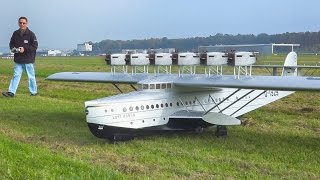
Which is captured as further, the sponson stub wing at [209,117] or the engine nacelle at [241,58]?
the sponson stub wing at [209,117]

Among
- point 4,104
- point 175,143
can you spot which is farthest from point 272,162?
point 4,104

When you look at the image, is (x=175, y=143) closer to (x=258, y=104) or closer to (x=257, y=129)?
(x=257, y=129)

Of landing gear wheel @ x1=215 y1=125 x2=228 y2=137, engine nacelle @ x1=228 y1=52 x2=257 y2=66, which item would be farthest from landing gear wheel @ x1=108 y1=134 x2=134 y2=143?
engine nacelle @ x1=228 y1=52 x2=257 y2=66

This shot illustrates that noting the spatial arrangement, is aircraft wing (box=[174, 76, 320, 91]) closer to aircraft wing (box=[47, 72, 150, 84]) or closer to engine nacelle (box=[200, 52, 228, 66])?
engine nacelle (box=[200, 52, 228, 66])

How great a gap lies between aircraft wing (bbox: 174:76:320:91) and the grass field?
4.40ft

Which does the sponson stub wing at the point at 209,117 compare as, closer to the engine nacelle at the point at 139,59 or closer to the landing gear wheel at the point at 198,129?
the landing gear wheel at the point at 198,129

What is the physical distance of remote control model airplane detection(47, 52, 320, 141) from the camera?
35.8 feet

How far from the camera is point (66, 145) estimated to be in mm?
10906

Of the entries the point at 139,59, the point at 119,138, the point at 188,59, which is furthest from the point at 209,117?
the point at 139,59

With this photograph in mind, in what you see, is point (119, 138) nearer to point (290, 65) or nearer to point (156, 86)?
point (156, 86)

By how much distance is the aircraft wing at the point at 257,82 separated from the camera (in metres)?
10.6

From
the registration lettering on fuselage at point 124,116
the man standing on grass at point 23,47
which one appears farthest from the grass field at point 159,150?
the man standing on grass at point 23,47

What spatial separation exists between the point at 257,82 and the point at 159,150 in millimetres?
2884

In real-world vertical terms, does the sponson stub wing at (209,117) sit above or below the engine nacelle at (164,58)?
below
